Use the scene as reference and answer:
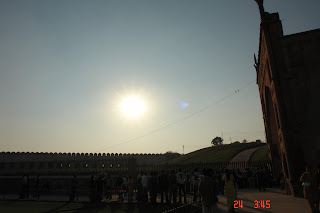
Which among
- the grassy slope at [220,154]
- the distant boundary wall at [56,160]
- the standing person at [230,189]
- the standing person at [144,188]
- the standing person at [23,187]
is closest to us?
the standing person at [230,189]

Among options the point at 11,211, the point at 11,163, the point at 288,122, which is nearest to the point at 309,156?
the point at 288,122

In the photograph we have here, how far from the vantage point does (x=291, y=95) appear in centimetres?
1561

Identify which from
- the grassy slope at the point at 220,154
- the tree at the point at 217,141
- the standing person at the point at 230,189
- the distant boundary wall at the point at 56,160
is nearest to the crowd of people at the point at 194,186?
the standing person at the point at 230,189

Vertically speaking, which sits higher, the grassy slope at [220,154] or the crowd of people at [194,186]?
the grassy slope at [220,154]

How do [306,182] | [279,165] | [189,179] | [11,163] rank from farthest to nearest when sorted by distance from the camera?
[11,163]
[279,165]
[189,179]
[306,182]

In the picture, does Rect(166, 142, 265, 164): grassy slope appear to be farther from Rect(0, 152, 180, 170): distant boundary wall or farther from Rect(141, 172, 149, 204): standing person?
Rect(141, 172, 149, 204): standing person

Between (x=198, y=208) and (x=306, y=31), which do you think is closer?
(x=198, y=208)

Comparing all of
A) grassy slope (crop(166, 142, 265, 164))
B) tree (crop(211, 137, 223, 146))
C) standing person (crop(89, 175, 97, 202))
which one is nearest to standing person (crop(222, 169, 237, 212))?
standing person (crop(89, 175, 97, 202))

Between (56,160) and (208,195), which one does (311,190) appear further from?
(56,160)

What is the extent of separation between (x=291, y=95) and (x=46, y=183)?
2353 centimetres

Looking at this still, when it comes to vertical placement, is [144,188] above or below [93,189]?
above

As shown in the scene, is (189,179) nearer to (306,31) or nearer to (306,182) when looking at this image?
(306,182)

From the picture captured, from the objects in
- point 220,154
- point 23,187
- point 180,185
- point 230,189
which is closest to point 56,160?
point 23,187

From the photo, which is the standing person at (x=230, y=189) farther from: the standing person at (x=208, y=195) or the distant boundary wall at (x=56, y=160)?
the distant boundary wall at (x=56, y=160)
